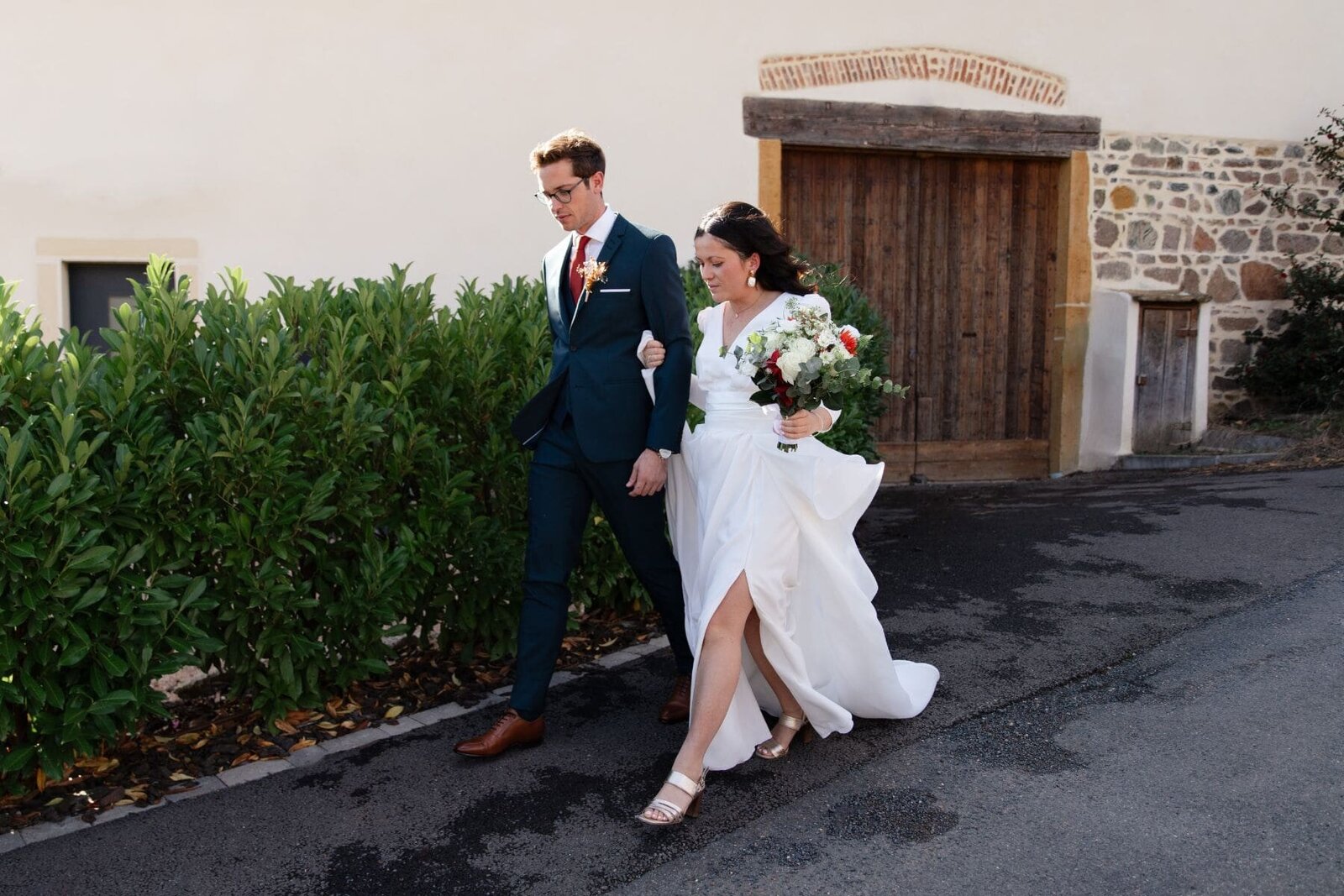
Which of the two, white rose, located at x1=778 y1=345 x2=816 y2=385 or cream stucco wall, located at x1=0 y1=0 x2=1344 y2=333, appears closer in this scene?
white rose, located at x1=778 y1=345 x2=816 y2=385

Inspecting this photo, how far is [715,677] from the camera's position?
3.24m

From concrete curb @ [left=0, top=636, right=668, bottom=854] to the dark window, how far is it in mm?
5051

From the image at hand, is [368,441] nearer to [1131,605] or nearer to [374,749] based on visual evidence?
[374,749]

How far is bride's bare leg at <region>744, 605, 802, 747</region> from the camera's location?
351cm

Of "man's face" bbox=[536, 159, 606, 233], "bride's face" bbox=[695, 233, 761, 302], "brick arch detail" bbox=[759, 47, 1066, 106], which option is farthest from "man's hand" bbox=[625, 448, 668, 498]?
"brick arch detail" bbox=[759, 47, 1066, 106]

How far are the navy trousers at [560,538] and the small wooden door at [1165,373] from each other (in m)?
7.14

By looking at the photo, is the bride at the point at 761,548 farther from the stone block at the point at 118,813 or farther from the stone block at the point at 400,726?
the stone block at the point at 118,813

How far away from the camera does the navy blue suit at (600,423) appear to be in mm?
3562

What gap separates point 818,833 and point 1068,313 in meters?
7.58

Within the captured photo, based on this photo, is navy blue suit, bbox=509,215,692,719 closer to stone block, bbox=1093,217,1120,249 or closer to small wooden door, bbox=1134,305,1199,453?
stone block, bbox=1093,217,1120,249

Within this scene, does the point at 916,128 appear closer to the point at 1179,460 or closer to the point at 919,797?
the point at 1179,460

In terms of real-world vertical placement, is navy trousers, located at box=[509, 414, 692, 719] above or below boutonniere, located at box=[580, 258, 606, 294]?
below

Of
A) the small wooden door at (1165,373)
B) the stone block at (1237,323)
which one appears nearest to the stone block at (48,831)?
the small wooden door at (1165,373)

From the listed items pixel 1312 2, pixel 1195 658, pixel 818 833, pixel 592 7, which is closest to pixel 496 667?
pixel 818 833
